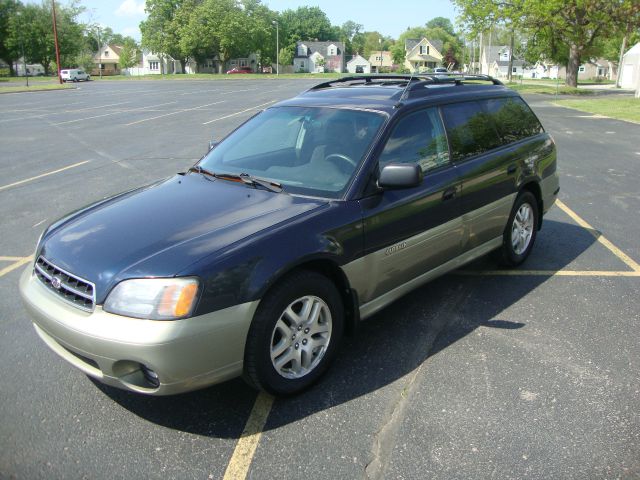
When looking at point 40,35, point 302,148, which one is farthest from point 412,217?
point 40,35

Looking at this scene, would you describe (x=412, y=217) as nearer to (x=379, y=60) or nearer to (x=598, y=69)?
(x=598, y=69)

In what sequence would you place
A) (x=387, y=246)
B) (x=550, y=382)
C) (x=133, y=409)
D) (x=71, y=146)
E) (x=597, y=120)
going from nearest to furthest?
(x=133, y=409) → (x=550, y=382) → (x=387, y=246) → (x=71, y=146) → (x=597, y=120)

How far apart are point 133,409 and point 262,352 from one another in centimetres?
87

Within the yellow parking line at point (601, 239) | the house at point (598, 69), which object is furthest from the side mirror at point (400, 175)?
the house at point (598, 69)

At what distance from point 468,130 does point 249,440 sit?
122 inches

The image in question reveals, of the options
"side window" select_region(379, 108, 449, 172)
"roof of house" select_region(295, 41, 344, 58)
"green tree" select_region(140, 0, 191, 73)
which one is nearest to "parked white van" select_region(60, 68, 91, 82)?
"green tree" select_region(140, 0, 191, 73)

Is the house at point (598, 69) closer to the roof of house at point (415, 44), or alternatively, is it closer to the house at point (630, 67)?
the roof of house at point (415, 44)

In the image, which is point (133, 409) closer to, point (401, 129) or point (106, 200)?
point (106, 200)

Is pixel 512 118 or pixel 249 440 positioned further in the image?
pixel 512 118

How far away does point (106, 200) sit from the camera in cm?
403

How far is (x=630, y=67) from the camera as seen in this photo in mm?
52281

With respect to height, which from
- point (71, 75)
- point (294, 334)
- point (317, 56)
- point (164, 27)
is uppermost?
point (164, 27)

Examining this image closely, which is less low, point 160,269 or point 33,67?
point 33,67

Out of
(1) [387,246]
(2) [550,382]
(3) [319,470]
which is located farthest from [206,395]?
(2) [550,382]
